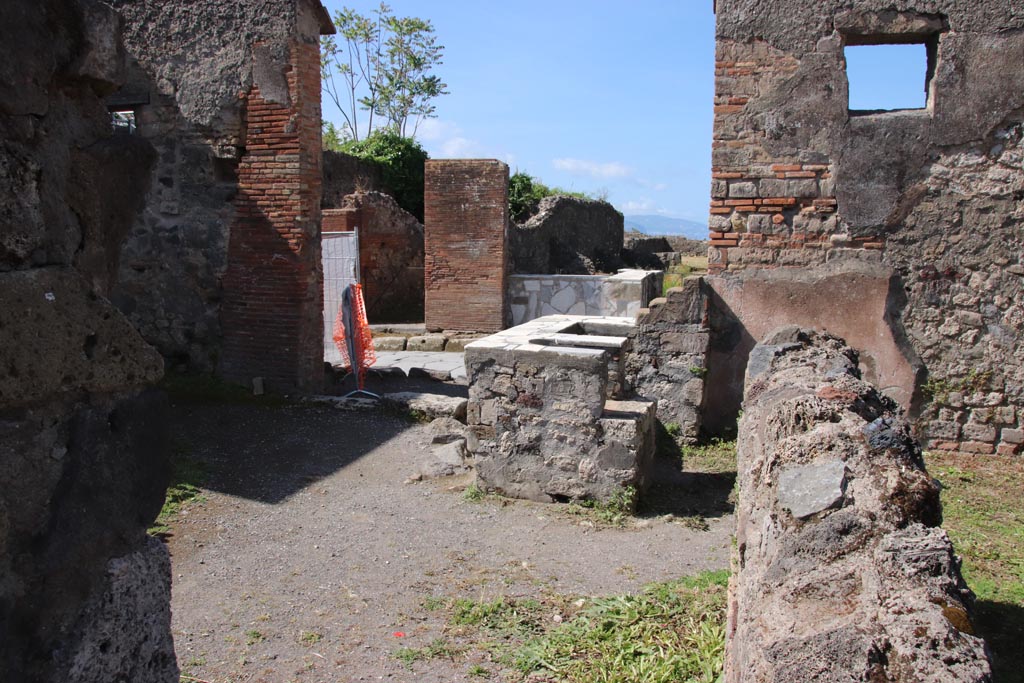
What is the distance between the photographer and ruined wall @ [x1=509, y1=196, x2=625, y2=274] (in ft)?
58.1


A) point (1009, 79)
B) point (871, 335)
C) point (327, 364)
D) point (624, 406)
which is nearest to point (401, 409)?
point (327, 364)

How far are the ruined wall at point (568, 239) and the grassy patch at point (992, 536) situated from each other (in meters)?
10.6

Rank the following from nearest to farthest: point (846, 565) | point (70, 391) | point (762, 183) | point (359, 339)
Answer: point (70, 391), point (846, 565), point (762, 183), point (359, 339)

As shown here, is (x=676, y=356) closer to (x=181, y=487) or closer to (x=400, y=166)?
(x=181, y=487)

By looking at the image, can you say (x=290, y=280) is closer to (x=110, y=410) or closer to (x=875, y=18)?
(x=875, y=18)

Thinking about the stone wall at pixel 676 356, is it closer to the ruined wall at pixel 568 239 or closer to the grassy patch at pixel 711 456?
the grassy patch at pixel 711 456

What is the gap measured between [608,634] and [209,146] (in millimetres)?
6618

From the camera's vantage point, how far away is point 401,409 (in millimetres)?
8062

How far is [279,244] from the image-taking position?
26.7 feet

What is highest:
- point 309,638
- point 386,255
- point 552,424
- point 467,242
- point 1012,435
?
point 467,242

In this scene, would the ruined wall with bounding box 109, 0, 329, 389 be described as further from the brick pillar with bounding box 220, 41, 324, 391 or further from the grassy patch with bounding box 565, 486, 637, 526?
the grassy patch with bounding box 565, 486, 637, 526

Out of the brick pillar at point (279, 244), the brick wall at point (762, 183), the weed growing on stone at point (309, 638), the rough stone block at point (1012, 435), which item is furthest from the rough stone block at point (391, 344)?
the weed growing on stone at point (309, 638)

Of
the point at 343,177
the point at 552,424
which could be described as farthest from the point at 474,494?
the point at 343,177

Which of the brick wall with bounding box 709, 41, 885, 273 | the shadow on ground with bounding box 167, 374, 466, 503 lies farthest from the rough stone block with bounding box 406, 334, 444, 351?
the brick wall with bounding box 709, 41, 885, 273
